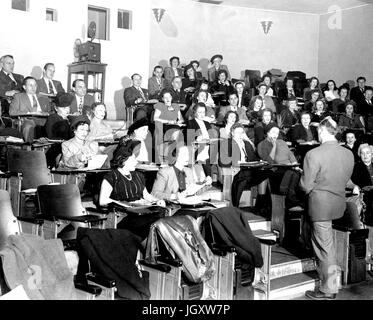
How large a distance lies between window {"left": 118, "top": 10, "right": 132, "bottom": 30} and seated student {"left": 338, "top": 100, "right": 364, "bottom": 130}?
4254 mm

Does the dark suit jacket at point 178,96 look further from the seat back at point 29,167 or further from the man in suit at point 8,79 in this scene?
the seat back at point 29,167

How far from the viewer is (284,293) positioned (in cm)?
414

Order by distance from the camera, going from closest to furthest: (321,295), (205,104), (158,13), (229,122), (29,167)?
(321,295) → (29,167) → (229,122) → (205,104) → (158,13)

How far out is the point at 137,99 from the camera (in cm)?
788

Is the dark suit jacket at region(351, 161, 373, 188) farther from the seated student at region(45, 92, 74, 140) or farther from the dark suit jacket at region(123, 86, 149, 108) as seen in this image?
the dark suit jacket at region(123, 86, 149, 108)

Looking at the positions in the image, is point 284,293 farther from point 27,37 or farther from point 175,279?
point 27,37

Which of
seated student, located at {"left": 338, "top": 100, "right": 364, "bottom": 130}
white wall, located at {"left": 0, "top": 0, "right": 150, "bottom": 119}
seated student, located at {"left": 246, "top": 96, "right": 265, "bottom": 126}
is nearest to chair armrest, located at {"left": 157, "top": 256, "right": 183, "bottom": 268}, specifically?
seated student, located at {"left": 246, "top": 96, "right": 265, "bottom": 126}

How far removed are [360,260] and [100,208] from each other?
2.47 meters

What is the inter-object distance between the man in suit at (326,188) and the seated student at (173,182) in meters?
1.00

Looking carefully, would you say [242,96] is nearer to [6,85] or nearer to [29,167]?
[6,85]

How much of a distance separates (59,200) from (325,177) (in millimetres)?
2051

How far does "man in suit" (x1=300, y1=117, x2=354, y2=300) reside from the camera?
3.87 metres

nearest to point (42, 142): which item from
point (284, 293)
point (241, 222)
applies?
point (241, 222)


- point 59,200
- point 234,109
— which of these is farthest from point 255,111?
point 59,200
